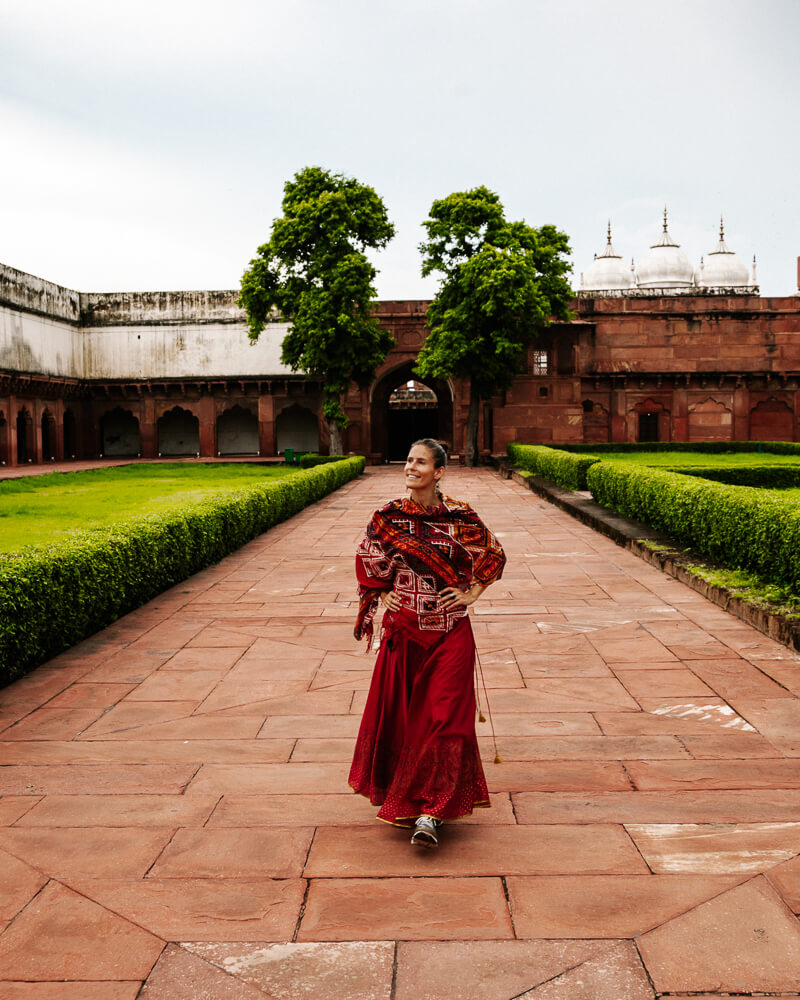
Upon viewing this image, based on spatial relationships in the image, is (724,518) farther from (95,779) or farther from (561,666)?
(95,779)

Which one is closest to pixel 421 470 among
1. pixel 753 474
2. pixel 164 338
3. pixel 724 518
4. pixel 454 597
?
A: pixel 454 597

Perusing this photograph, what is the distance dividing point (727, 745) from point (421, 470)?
1.86 meters

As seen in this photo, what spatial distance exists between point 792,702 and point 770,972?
2.31 meters

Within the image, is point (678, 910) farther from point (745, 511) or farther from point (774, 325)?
point (774, 325)

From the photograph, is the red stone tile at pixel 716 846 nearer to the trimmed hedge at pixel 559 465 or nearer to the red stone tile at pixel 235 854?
the red stone tile at pixel 235 854

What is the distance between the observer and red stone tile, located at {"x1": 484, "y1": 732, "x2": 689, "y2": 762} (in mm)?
3682

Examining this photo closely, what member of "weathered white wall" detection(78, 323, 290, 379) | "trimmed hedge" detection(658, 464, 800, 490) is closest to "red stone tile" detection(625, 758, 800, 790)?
"trimmed hedge" detection(658, 464, 800, 490)

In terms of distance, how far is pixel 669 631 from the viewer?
5.78 meters

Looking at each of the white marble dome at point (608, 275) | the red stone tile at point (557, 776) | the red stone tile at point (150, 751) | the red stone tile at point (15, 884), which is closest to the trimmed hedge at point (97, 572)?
the red stone tile at point (150, 751)

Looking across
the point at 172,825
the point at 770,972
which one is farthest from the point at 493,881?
the point at 172,825

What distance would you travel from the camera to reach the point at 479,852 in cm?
285

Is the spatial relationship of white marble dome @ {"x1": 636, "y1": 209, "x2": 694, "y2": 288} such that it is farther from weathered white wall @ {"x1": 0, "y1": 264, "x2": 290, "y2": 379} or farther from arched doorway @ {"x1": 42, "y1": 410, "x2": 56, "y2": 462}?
arched doorway @ {"x1": 42, "y1": 410, "x2": 56, "y2": 462}

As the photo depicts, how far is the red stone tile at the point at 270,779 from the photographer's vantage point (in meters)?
3.37

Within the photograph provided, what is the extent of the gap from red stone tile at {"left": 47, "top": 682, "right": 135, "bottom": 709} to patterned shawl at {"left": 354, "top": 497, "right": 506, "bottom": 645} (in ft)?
6.63
